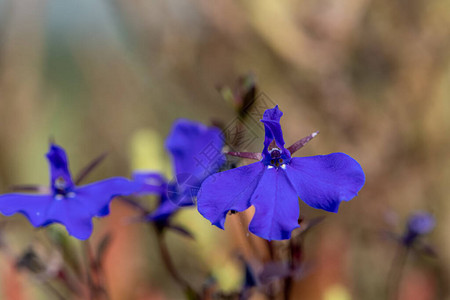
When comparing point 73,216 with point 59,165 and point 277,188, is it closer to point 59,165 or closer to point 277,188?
point 59,165

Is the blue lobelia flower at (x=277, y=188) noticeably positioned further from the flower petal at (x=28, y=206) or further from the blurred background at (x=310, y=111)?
the blurred background at (x=310, y=111)

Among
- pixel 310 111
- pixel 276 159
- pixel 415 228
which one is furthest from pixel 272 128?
pixel 310 111

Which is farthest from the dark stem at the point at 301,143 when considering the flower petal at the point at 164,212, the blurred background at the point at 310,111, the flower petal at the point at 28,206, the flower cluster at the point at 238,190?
the blurred background at the point at 310,111

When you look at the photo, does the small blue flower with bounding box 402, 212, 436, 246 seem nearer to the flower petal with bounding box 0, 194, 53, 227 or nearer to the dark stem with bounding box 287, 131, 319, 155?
the dark stem with bounding box 287, 131, 319, 155

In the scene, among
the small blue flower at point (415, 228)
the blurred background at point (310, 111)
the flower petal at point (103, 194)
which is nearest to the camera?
the flower petal at point (103, 194)

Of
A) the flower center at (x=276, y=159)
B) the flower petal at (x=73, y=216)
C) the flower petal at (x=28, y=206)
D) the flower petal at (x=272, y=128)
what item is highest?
the flower petal at (x=272, y=128)

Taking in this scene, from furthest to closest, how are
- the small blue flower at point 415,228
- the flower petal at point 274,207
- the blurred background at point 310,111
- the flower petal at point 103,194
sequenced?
1. the blurred background at point 310,111
2. the small blue flower at point 415,228
3. the flower petal at point 103,194
4. the flower petal at point 274,207

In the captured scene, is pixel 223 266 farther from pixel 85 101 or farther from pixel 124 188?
pixel 85 101
